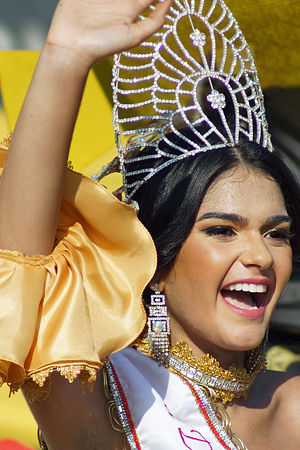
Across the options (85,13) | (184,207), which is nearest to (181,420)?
(184,207)

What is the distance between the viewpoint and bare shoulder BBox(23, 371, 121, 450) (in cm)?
151

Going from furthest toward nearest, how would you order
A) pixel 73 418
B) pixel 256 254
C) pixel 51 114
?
pixel 256 254 → pixel 73 418 → pixel 51 114

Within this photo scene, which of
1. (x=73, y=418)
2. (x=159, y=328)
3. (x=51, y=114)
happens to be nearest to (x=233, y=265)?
(x=159, y=328)

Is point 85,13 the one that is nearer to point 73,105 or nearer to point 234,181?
point 73,105

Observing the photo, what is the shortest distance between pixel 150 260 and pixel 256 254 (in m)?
0.32

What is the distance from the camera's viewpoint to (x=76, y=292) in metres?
1.43

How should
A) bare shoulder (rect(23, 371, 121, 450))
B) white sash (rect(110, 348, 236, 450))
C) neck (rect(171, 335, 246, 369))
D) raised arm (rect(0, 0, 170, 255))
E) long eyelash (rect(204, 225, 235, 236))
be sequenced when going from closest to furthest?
raised arm (rect(0, 0, 170, 255)) → bare shoulder (rect(23, 371, 121, 450)) → white sash (rect(110, 348, 236, 450)) → long eyelash (rect(204, 225, 235, 236)) → neck (rect(171, 335, 246, 369))

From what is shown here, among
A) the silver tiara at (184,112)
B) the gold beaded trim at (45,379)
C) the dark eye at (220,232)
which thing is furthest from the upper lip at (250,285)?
the gold beaded trim at (45,379)

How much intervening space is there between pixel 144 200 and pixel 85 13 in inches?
26.4

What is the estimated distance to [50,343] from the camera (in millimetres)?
1347

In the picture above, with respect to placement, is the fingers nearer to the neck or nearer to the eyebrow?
the eyebrow

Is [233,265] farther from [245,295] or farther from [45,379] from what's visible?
[45,379]

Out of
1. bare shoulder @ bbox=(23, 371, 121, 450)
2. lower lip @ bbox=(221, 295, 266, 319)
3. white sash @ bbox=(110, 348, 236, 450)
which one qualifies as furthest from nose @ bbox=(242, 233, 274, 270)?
bare shoulder @ bbox=(23, 371, 121, 450)

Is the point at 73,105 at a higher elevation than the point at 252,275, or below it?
higher
